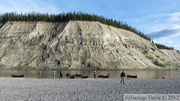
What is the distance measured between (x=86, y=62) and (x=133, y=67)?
61.7 ft

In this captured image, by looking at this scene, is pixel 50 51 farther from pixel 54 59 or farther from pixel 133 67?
pixel 133 67

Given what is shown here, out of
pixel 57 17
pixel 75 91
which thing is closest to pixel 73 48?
pixel 57 17

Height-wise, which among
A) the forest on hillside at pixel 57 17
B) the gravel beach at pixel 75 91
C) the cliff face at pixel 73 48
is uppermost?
the forest on hillside at pixel 57 17

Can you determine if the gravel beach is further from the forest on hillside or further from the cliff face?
the forest on hillside

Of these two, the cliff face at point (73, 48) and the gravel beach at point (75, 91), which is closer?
the gravel beach at point (75, 91)

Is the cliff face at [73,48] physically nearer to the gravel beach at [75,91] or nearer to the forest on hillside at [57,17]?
the forest on hillside at [57,17]

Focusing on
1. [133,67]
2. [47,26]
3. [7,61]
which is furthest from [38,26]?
[133,67]

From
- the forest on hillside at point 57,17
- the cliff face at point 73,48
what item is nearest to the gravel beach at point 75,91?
the cliff face at point 73,48

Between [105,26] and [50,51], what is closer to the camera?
[50,51]

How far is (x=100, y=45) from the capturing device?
383ft

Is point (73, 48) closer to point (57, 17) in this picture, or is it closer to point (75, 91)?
point (57, 17)

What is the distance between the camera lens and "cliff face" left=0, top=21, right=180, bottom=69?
10656cm

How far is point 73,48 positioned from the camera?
11388cm

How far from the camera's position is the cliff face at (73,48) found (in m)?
107
